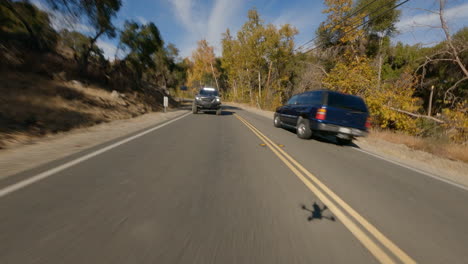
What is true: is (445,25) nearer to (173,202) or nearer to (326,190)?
(326,190)

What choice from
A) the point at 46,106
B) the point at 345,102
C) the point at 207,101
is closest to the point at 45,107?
the point at 46,106

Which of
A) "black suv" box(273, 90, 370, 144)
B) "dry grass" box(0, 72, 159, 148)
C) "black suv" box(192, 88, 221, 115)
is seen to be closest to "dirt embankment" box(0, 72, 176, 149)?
"dry grass" box(0, 72, 159, 148)

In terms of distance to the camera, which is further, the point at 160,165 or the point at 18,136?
the point at 18,136

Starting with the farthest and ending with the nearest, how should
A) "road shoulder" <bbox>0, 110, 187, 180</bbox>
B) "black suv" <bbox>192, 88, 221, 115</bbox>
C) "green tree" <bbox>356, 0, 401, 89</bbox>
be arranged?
1. "green tree" <bbox>356, 0, 401, 89</bbox>
2. "black suv" <bbox>192, 88, 221, 115</bbox>
3. "road shoulder" <bbox>0, 110, 187, 180</bbox>

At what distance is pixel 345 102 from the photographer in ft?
23.3

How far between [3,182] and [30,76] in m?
12.2

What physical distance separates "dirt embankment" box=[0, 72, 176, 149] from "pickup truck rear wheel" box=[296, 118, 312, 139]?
8.76 metres

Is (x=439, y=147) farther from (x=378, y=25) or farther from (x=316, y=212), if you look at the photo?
(x=378, y=25)

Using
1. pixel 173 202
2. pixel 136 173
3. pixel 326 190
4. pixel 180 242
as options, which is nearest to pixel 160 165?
pixel 136 173

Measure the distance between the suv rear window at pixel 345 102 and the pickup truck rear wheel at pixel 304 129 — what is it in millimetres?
1216

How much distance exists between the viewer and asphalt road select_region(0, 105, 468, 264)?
1.86 meters

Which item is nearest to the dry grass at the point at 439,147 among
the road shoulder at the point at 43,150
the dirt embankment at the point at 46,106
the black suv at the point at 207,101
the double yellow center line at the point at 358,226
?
the double yellow center line at the point at 358,226

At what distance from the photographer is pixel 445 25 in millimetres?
9398

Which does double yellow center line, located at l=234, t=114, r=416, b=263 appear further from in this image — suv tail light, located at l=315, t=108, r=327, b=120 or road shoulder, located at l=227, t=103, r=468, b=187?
suv tail light, located at l=315, t=108, r=327, b=120
